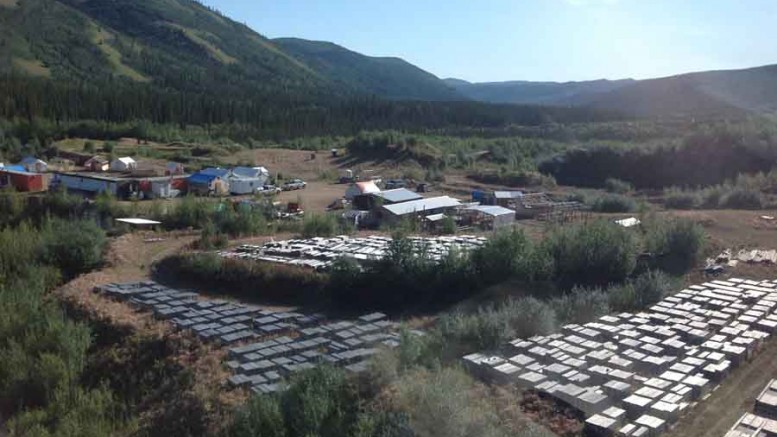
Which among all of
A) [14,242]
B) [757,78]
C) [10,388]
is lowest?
[10,388]

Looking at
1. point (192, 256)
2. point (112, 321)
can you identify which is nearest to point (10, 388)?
point (112, 321)

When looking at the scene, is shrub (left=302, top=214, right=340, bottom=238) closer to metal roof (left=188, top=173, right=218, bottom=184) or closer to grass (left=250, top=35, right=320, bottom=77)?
metal roof (left=188, top=173, right=218, bottom=184)

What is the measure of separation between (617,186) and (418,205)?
15571 millimetres

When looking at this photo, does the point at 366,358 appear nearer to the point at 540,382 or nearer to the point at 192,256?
the point at 540,382

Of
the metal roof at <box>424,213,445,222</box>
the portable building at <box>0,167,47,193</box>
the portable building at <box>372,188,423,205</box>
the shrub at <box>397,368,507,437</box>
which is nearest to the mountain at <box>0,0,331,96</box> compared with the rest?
the portable building at <box>0,167,47,193</box>

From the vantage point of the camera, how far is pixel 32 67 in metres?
81.1

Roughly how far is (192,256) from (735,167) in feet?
102

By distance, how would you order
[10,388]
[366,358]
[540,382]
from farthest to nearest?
[10,388] → [366,358] → [540,382]

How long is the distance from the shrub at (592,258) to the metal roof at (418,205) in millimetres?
9943

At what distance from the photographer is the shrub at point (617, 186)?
3759cm

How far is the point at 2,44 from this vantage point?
272 ft

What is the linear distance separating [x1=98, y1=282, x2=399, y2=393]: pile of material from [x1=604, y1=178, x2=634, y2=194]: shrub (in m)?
25.8

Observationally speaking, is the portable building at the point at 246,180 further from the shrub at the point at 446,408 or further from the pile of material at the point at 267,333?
the shrub at the point at 446,408

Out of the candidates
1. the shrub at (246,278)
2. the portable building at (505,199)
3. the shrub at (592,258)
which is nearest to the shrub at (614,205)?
the portable building at (505,199)
